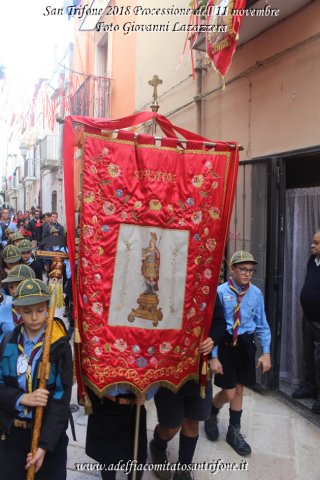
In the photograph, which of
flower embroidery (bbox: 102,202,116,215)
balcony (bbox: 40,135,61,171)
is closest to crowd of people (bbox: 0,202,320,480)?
flower embroidery (bbox: 102,202,116,215)

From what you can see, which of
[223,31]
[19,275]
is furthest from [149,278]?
[223,31]

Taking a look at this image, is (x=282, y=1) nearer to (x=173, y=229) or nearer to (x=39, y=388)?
(x=173, y=229)

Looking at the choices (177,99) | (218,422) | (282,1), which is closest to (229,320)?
(218,422)

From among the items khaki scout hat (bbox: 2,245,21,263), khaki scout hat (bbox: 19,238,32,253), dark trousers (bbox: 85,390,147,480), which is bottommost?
dark trousers (bbox: 85,390,147,480)

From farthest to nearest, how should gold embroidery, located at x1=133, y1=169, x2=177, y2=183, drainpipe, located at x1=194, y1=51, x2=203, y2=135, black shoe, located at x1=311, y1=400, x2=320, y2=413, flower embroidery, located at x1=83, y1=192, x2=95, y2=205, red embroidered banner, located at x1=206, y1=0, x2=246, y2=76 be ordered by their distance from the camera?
drainpipe, located at x1=194, y1=51, x2=203, y2=135 → red embroidered banner, located at x1=206, y1=0, x2=246, y2=76 → black shoe, located at x1=311, y1=400, x2=320, y2=413 → gold embroidery, located at x1=133, y1=169, x2=177, y2=183 → flower embroidery, located at x1=83, y1=192, x2=95, y2=205

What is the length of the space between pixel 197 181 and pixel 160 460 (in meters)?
2.31

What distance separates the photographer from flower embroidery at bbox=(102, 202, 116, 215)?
8.63 feet

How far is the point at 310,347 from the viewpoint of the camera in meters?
4.56

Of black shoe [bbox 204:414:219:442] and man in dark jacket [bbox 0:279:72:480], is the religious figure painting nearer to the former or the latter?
man in dark jacket [bbox 0:279:72:480]

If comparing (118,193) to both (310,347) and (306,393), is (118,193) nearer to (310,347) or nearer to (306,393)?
(310,347)

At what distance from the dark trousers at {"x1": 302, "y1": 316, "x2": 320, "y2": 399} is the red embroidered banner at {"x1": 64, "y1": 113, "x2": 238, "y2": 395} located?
79.8 inches

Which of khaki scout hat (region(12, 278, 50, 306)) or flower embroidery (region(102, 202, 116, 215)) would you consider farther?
flower embroidery (region(102, 202, 116, 215))

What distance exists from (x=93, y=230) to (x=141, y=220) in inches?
12.8

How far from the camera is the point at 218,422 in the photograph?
4.16 meters
